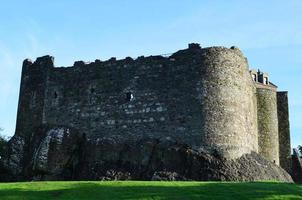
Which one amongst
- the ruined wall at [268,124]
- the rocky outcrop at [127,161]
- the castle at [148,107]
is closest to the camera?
the rocky outcrop at [127,161]

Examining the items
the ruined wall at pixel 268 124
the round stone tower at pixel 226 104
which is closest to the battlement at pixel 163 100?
the round stone tower at pixel 226 104

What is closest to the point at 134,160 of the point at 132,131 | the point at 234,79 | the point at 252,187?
the point at 132,131

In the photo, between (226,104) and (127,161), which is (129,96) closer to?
(127,161)

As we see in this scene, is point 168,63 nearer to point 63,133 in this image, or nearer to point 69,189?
point 63,133

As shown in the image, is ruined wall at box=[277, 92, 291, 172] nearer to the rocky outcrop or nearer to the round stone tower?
the rocky outcrop

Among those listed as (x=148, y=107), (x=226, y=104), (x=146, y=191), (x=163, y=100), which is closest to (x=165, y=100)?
(x=163, y=100)

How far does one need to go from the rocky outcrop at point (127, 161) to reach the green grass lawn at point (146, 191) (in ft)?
26.3

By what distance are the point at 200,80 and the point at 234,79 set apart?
2703 millimetres

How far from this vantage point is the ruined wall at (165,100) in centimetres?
4084

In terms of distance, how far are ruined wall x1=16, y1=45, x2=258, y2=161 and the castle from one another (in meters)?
0.07

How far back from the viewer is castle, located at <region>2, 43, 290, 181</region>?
41000 mm

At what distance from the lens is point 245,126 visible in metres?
42.5

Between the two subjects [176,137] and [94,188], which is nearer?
[94,188]

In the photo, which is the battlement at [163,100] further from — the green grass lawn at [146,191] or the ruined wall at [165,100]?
the green grass lawn at [146,191]
